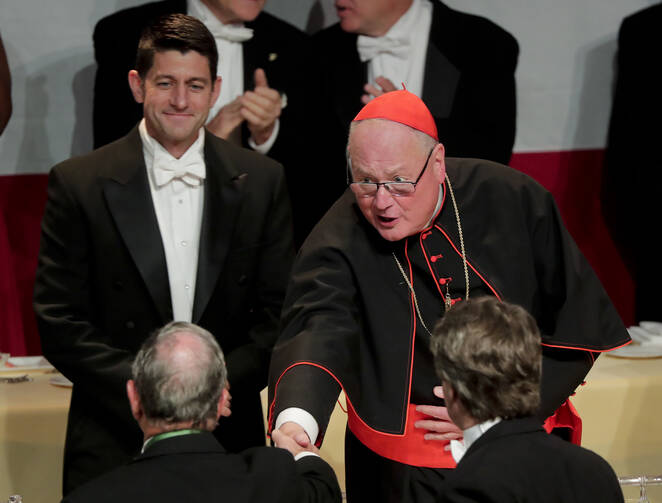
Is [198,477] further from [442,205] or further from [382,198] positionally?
[442,205]

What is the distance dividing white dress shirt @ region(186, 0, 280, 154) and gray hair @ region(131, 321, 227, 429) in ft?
7.58

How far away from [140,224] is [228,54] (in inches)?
59.3

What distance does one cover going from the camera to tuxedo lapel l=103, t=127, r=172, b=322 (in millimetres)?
3061

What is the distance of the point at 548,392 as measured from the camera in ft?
8.83

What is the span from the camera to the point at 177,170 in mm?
3133

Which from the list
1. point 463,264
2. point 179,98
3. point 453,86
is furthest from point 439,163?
point 453,86

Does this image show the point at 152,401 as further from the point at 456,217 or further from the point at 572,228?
the point at 572,228

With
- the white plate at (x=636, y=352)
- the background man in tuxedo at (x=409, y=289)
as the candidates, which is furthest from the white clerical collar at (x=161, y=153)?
the white plate at (x=636, y=352)

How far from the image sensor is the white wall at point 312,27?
193 inches

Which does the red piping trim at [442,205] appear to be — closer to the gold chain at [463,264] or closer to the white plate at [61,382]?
the gold chain at [463,264]

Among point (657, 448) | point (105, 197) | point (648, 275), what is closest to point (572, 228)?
point (648, 275)

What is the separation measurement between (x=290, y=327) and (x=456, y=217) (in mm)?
588

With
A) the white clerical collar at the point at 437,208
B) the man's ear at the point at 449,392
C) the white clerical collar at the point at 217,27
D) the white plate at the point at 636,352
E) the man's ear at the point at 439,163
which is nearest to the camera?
the man's ear at the point at 449,392

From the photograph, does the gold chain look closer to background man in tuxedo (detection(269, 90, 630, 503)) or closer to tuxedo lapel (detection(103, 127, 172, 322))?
background man in tuxedo (detection(269, 90, 630, 503))
